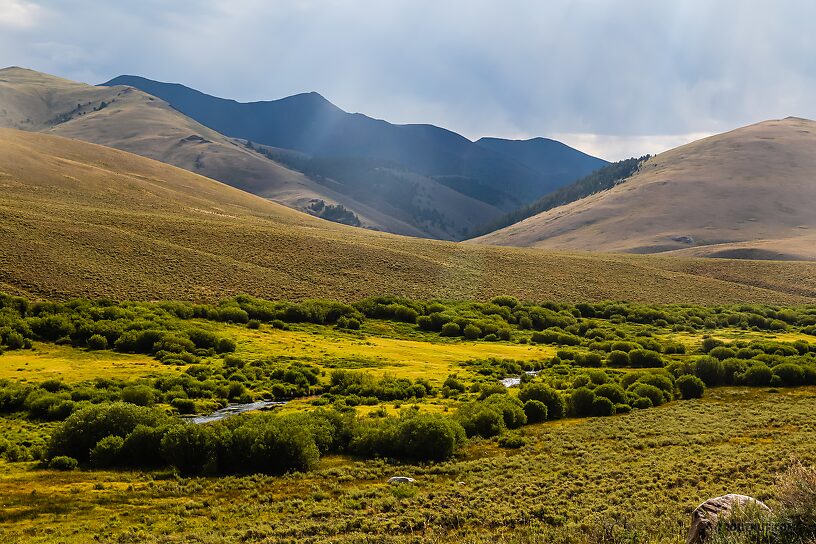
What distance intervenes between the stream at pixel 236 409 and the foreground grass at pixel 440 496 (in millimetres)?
11416

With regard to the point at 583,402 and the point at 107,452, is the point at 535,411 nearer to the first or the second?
the point at 583,402

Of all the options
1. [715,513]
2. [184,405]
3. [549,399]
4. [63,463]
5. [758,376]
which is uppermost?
[715,513]

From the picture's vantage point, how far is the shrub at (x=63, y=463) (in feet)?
96.3

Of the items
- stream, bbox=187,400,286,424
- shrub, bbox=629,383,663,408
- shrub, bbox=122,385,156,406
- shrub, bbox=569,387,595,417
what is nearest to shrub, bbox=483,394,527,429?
shrub, bbox=569,387,595,417

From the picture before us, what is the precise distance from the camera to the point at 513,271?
404 ft

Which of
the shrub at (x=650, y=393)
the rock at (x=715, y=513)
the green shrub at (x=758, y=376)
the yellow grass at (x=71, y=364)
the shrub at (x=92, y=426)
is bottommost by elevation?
the yellow grass at (x=71, y=364)

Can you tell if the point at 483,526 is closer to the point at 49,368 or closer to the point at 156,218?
the point at 49,368

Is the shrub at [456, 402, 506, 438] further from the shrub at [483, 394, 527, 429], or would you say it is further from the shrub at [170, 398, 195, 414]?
the shrub at [170, 398, 195, 414]

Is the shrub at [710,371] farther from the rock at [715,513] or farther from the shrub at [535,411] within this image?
the rock at [715,513]

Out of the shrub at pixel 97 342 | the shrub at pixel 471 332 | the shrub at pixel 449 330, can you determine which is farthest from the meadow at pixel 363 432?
the shrub at pixel 449 330

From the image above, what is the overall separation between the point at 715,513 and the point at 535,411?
85.2 feet

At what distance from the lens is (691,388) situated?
49906 mm

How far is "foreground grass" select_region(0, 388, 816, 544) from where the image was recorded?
840 inches

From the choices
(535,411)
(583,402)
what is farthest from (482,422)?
(583,402)
